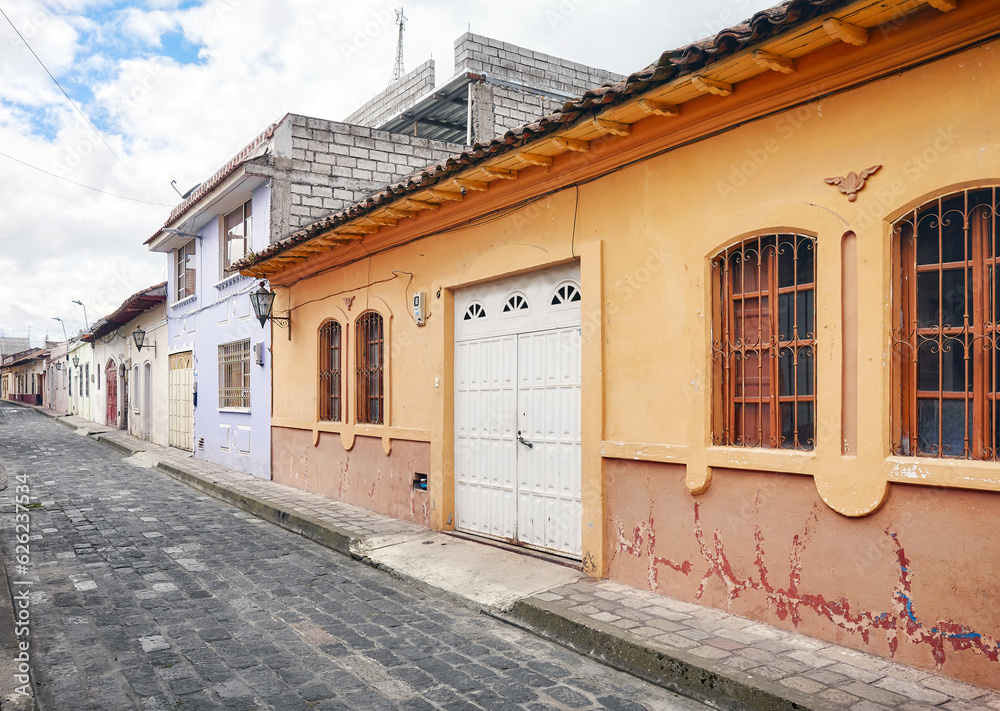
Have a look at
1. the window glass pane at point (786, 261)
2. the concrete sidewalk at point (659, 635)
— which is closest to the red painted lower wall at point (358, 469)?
the concrete sidewalk at point (659, 635)

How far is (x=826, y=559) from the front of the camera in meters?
4.62

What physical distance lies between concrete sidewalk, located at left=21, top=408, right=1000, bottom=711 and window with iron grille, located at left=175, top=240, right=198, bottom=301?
12364mm

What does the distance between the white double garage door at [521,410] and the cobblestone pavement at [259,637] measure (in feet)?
4.39

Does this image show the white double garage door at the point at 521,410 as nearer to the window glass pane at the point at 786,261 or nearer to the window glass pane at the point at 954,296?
the window glass pane at the point at 786,261

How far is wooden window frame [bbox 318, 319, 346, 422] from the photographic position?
11.3 metres

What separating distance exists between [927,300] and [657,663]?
2612 mm

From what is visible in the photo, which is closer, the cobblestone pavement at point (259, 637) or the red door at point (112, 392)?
the cobblestone pavement at point (259, 637)

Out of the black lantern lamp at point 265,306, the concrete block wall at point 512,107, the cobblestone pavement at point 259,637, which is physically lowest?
the cobblestone pavement at point 259,637

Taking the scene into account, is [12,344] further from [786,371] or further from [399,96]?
[786,371]

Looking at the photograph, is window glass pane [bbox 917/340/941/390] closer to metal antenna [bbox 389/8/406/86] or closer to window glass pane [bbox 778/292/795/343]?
window glass pane [bbox 778/292/795/343]

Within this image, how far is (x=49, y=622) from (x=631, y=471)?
4.45m

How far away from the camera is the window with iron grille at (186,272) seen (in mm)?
18719

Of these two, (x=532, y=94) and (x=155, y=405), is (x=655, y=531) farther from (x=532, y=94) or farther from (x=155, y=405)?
(x=155, y=405)

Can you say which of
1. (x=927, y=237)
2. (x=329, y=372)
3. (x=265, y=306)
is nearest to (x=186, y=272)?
(x=265, y=306)
